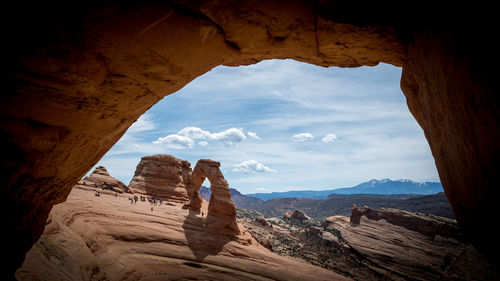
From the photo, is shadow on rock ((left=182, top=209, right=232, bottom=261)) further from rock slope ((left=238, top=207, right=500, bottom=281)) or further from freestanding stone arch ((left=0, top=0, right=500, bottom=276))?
freestanding stone arch ((left=0, top=0, right=500, bottom=276))

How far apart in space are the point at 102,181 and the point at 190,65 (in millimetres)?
24900

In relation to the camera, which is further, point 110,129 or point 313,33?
point 110,129

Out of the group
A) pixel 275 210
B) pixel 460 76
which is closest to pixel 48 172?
pixel 460 76

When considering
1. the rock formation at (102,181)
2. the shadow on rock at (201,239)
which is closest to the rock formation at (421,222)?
the shadow on rock at (201,239)

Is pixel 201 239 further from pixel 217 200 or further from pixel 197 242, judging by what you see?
pixel 217 200

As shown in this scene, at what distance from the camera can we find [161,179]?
27422mm

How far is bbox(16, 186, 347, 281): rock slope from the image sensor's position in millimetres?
6836

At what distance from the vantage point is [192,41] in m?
3.62

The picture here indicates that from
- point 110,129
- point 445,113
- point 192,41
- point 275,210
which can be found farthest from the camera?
point 275,210

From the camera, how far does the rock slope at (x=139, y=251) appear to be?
22.4 feet

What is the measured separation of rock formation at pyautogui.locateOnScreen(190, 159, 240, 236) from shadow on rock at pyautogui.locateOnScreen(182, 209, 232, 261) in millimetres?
726

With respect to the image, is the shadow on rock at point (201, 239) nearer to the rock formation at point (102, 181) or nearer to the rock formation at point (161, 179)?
the rock formation at point (161, 179)

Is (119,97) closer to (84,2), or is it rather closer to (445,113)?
(84,2)

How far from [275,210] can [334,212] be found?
1169 inches
